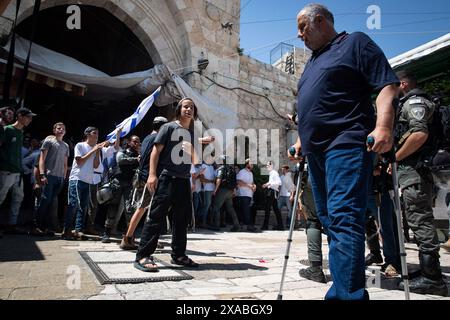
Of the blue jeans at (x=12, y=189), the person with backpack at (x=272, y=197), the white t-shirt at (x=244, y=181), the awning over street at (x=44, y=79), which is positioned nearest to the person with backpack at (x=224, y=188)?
the white t-shirt at (x=244, y=181)

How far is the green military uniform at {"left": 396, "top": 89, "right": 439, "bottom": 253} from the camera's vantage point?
9.57 ft

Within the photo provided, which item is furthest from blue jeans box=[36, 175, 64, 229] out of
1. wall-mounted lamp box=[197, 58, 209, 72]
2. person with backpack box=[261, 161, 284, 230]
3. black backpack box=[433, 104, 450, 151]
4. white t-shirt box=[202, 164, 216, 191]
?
black backpack box=[433, 104, 450, 151]

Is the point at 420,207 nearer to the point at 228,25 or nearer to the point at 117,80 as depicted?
the point at 117,80

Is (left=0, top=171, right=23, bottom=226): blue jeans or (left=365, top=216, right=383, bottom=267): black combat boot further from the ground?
(left=0, top=171, right=23, bottom=226): blue jeans

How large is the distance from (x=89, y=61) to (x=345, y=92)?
1252 centimetres

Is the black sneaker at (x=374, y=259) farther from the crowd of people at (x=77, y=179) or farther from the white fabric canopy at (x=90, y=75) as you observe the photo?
the white fabric canopy at (x=90, y=75)

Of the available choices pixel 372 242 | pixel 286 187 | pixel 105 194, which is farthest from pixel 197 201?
pixel 372 242

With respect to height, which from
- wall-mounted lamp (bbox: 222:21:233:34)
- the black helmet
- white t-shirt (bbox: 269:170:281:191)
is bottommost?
the black helmet

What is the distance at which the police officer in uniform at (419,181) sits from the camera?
281 cm

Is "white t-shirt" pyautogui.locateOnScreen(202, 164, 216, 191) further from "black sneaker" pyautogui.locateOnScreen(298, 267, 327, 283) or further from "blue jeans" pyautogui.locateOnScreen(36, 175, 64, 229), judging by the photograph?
"black sneaker" pyautogui.locateOnScreen(298, 267, 327, 283)

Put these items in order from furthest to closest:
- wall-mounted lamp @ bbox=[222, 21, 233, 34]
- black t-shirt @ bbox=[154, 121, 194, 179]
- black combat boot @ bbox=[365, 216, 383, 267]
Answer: wall-mounted lamp @ bbox=[222, 21, 233, 34], black combat boot @ bbox=[365, 216, 383, 267], black t-shirt @ bbox=[154, 121, 194, 179]

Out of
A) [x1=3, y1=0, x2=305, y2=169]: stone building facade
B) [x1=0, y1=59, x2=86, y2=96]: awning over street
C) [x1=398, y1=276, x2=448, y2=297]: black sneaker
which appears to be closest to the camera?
[x1=398, y1=276, x2=448, y2=297]: black sneaker

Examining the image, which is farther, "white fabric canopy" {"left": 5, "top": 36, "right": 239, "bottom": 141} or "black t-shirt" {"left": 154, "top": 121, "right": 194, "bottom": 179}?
"white fabric canopy" {"left": 5, "top": 36, "right": 239, "bottom": 141}

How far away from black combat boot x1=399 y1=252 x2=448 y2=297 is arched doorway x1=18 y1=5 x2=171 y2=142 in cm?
805
